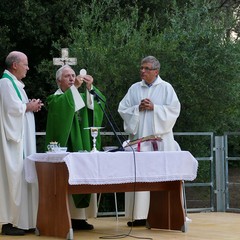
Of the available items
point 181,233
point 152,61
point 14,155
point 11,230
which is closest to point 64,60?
point 152,61

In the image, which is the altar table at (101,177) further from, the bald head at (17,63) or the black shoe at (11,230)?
the bald head at (17,63)

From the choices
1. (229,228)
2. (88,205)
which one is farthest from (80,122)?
(229,228)

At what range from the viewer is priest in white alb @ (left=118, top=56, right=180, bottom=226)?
9.66m

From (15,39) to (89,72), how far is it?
2.73 m

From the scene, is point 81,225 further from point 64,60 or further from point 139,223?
point 64,60

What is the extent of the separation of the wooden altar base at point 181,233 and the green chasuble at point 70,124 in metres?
0.50

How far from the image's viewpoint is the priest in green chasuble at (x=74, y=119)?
29.6ft

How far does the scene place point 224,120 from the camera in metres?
14.4

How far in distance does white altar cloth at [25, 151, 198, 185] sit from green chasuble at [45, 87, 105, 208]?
497 millimetres

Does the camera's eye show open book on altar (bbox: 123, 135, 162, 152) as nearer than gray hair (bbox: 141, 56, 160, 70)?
Yes

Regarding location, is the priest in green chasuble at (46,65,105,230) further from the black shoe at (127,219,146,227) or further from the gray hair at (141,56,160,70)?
the gray hair at (141,56,160,70)

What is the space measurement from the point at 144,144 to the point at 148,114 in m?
0.41

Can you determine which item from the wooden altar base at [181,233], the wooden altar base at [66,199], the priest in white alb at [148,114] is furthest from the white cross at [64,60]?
the wooden altar base at [181,233]

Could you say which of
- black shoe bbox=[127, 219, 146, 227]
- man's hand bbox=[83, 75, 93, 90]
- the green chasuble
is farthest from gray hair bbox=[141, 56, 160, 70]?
black shoe bbox=[127, 219, 146, 227]
